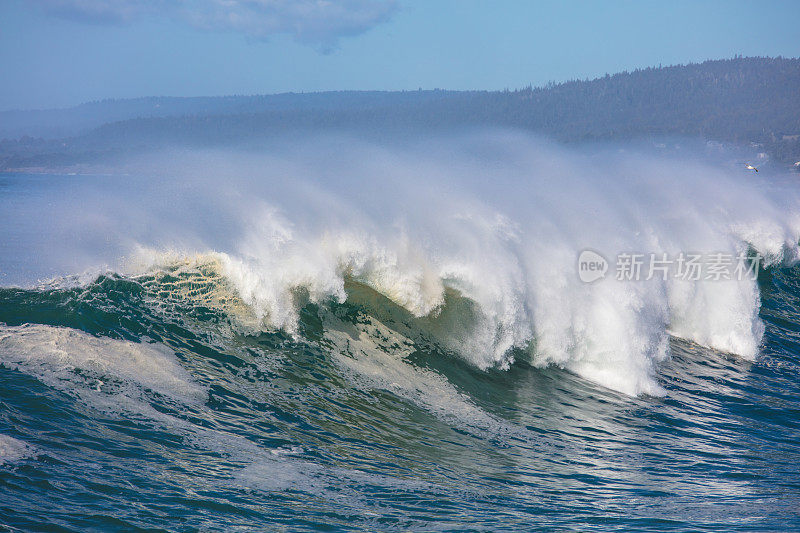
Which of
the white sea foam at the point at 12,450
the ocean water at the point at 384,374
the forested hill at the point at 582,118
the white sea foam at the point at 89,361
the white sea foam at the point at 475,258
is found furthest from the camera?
the forested hill at the point at 582,118

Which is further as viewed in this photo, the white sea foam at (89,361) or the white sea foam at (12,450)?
the white sea foam at (89,361)

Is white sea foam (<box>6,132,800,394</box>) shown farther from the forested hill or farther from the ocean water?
the forested hill

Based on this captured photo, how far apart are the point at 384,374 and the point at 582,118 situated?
183294mm

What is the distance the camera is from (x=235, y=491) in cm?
585

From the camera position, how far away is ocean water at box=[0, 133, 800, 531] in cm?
599

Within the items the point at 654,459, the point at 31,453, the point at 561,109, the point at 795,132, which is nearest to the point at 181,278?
the point at 31,453

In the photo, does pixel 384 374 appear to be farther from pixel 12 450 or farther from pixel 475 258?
pixel 12 450

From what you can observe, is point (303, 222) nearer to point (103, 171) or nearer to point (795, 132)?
point (103, 171)

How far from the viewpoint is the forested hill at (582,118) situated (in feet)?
500

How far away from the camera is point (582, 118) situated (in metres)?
181

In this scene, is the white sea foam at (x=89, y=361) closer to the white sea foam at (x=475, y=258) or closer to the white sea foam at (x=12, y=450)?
the white sea foam at (x=12, y=450)

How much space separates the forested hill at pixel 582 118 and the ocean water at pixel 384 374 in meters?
136

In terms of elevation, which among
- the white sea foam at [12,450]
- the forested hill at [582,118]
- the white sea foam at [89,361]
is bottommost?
the white sea foam at [12,450]

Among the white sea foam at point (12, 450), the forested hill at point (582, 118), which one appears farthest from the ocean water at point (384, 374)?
the forested hill at point (582, 118)
